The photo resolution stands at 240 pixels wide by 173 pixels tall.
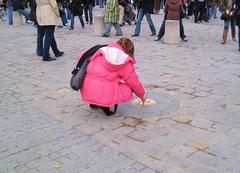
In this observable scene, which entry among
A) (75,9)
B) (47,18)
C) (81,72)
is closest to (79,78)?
(81,72)

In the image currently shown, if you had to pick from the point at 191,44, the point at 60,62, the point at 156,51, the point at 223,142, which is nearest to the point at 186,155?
the point at 223,142

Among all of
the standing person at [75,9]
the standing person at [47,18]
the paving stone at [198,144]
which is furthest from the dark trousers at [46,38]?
the standing person at [75,9]

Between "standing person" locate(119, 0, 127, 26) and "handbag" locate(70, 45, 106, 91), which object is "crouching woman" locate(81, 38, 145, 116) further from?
"standing person" locate(119, 0, 127, 26)

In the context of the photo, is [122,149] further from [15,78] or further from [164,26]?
[164,26]

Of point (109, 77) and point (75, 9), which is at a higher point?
point (75, 9)

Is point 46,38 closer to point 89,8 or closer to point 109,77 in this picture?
point 109,77

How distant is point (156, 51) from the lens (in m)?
10.2

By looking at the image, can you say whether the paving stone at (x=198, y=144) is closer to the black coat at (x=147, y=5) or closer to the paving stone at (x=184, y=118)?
the paving stone at (x=184, y=118)

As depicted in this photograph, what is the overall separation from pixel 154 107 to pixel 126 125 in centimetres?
74

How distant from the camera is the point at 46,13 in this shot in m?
8.77

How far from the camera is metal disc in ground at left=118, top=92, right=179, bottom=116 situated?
5.35m

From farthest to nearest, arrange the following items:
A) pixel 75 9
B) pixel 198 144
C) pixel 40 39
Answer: pixel 75 9
pixel 40 39
pixel 198 144

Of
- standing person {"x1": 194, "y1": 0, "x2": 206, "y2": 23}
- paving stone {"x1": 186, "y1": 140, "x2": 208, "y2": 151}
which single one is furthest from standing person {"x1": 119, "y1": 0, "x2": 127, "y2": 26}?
paving stone {"x1": 186, "y1": 140, "x2": 208, "y2": 151}

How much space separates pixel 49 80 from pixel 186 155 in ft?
12.6
